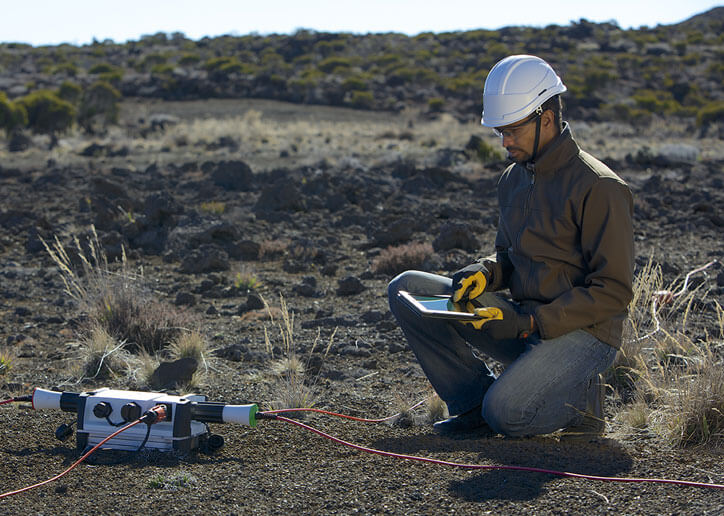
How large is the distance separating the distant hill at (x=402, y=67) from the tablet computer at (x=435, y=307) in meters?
23.4

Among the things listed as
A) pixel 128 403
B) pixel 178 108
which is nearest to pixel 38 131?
pixel 178 108

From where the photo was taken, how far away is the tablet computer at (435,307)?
3.46 meters

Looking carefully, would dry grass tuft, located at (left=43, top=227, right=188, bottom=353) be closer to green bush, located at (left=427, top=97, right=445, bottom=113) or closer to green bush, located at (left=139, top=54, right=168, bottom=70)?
green bush, located at (left=427, top=97, right=445, bottom=113)

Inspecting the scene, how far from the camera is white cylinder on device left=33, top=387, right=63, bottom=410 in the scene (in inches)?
149

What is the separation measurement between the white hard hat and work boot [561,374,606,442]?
1195 millimetres

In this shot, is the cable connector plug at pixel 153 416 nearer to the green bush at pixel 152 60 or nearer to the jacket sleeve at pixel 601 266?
the jacket sleeve at pixel 601 266

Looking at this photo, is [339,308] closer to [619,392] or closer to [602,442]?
[619,392]

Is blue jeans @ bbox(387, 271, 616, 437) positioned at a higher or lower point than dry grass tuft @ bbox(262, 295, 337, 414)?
higher

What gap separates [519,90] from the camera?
3.58m

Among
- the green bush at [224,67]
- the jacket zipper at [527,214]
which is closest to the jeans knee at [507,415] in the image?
the jacket zipper at [527,214]

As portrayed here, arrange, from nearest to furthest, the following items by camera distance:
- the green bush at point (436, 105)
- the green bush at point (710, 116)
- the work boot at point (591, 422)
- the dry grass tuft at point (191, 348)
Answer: the work boot at point (591, 422)
the dry grass tuft at point (191, 348)
the green bush at point (710, 116)
the green bush at point (436, 105)

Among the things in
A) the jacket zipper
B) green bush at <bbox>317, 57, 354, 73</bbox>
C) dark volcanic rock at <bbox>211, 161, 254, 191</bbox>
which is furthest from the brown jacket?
green bush at <bbox>317, 57, 354, 73</bbox>

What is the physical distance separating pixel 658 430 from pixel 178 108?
27624 millimetres

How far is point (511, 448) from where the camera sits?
11.7 ft
